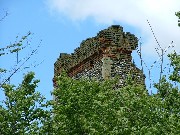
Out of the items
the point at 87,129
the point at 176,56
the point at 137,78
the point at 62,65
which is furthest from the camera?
the point at 62,65

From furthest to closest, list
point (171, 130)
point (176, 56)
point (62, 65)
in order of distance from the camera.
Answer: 1. point (62, 65)
2. point (176, 56)
3. point (171, 130)

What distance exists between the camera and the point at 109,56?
2394 centimetres

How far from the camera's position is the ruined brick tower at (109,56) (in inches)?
922

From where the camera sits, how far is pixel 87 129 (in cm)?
1434

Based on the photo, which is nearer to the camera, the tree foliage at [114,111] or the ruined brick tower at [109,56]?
the tree foliage at [114,111]

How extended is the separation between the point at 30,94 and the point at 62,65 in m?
10.9

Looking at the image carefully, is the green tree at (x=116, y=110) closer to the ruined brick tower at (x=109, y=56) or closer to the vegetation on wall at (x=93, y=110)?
the vegetation on wall at (x=93, y=110)

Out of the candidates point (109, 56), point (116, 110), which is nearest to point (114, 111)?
point (116, 110)

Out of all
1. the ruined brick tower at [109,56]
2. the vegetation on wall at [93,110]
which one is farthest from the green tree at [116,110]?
the ruined brick tower at [109,56]

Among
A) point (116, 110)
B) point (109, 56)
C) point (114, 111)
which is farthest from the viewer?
point (109, 56)

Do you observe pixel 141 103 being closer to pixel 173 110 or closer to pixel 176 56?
pixel 173 110

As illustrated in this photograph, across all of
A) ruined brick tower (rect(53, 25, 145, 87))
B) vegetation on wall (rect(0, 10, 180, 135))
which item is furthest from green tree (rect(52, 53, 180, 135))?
ruined brick tower (rect(53, 25, 145, 87))

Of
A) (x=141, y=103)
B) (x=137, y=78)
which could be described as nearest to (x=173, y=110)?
(x=141, y=103)

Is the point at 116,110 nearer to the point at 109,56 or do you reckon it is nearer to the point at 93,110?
the point at 93,110
